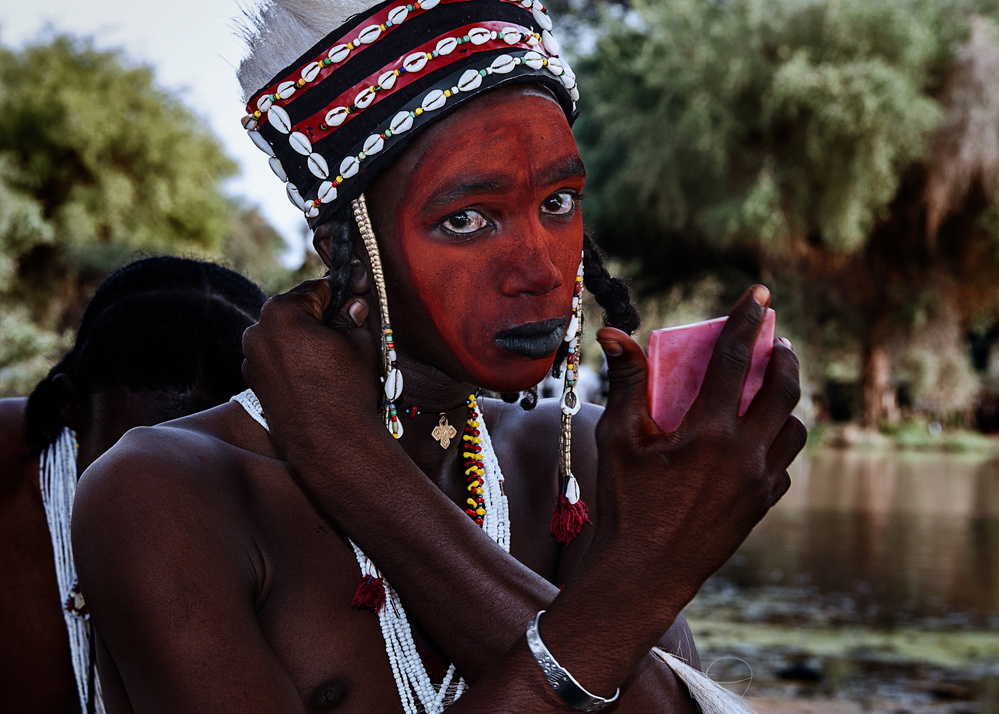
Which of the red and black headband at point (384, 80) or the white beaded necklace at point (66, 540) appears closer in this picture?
the red and black headband at point (384, 80)

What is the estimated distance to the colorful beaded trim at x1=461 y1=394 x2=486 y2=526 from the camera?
183cm

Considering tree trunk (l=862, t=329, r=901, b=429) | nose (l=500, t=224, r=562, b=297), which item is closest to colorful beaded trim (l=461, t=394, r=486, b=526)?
nose (l=500, t=224, r=562, b=297)

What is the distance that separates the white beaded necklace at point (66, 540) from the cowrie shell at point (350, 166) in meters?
1.08

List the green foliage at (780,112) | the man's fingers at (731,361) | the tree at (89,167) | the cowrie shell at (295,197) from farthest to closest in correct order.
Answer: the tree at (89,167) < the green foliage at (780,112) < the cowrie shell at (295,197) < the man's fingers at (731,361)

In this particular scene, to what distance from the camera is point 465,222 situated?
155 centimetres

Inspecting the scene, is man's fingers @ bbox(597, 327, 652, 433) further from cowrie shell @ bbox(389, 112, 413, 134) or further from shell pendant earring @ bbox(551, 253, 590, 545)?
cowrie shell @ bbox(389, 112, 413, 134)

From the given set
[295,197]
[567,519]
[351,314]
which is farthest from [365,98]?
[567,519]

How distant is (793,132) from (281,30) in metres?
18.6

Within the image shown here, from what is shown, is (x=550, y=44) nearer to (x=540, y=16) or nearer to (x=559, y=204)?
(x=540, y=16)

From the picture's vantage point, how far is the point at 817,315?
73.4ft

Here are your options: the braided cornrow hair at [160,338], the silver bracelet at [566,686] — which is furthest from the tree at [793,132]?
the silver bracelet at [566,686]

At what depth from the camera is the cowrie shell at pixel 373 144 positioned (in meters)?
1.54

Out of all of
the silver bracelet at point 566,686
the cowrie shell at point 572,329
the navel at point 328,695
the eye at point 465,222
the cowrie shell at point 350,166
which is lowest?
the navel at point 328,695

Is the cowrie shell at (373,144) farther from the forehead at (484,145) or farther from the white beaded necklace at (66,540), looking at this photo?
the white beaded necklace at (66,540)
